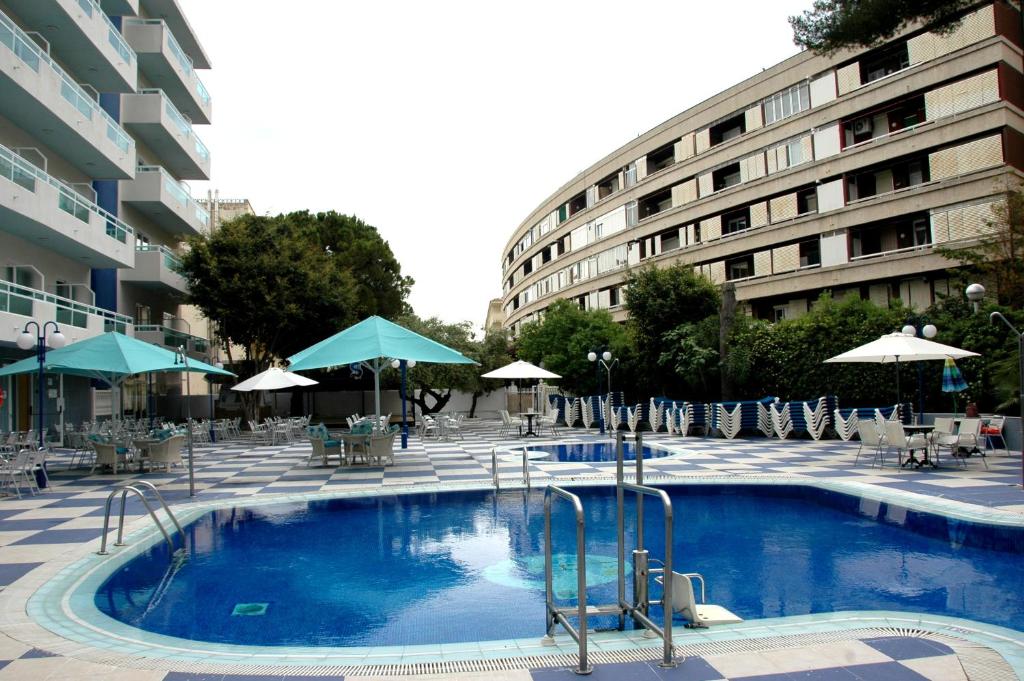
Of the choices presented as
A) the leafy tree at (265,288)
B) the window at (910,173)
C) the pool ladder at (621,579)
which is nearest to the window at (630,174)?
the window at (910,173)

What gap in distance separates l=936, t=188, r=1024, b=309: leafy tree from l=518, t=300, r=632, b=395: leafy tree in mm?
13345

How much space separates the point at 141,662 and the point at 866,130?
32.8 m

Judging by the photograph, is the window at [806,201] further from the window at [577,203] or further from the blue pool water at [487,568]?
the blue pool water at [487,568]

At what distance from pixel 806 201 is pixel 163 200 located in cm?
2805

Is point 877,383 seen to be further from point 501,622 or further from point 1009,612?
point 501,622

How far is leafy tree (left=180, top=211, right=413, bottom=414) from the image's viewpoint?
28500mm

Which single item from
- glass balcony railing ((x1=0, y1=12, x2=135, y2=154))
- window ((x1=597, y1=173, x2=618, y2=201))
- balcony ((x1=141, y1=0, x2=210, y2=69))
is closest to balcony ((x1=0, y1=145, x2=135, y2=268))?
glass balcony railing ((x1=0, y1=12, x2=135, y2=154))

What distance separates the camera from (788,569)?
7.12 m

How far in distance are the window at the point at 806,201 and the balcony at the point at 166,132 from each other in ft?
91.4

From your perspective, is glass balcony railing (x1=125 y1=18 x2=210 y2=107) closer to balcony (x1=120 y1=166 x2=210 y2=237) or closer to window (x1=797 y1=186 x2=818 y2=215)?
balcony (x1=120 y1=166 x2=210 y2=237)

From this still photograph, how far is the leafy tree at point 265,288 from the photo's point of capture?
28500 millimetres

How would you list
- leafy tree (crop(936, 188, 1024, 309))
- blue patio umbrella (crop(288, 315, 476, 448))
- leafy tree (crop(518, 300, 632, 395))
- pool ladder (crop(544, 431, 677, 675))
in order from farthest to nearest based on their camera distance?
leafy tree (crop(518, 300, 632, 395)) < leafy tree (crop(936, 188, 1024, 309)) < blue patio umbrella (crop(288, 315, 476, 448)) < pool ladder (crop(544, 431, 677, 675))

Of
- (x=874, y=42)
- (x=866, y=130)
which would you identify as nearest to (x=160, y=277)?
(x=874, y=42)

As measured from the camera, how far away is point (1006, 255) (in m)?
19.8
